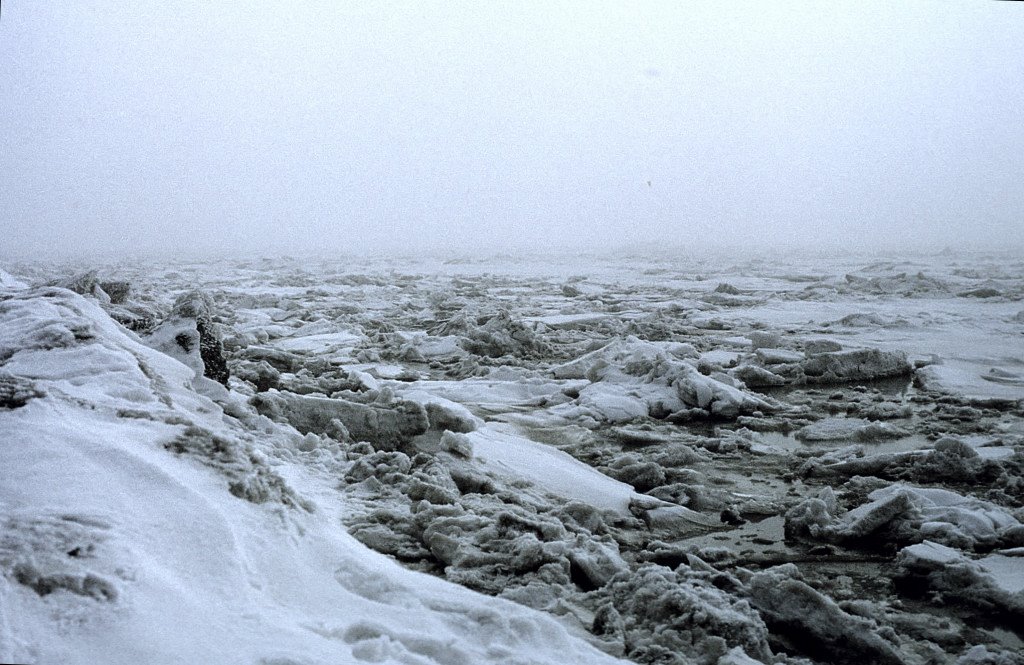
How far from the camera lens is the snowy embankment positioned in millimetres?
1553

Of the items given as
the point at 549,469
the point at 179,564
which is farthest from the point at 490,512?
the point at 179,564

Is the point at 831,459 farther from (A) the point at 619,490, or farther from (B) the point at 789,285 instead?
(B) the point at 789,285

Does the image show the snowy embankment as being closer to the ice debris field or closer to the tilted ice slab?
the ice debris field

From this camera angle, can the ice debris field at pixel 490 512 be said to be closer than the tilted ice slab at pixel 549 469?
Yes

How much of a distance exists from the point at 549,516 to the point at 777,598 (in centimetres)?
106

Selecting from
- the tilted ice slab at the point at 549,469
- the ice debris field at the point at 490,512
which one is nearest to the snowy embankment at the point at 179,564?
the ice debris field at the point at 490,512

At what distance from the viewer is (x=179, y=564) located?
1842 millimetres

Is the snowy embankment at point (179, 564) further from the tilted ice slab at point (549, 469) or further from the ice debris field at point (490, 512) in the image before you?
the tilted ice slab at point (549, 469)

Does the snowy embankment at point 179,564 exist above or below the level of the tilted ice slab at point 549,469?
above

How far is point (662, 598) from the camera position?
7.47 ft

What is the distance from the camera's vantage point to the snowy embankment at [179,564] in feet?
5.09

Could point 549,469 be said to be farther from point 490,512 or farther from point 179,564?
point 179,564

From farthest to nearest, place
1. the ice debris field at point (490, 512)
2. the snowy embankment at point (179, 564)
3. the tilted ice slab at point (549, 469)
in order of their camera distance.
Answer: the tilted ice slab at point (549, 469) < the ice debris field at point (490, 512) < the snowy embankment at point (179, 564)

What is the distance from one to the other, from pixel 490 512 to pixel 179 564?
1.52 m
